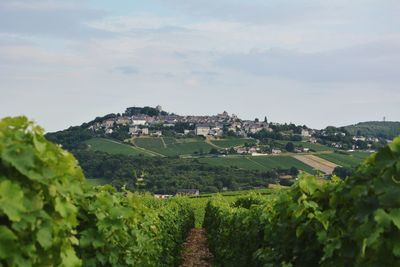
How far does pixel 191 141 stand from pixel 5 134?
118715 millimetres

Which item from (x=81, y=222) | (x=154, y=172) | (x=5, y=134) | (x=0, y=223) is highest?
(x=5, y=134)

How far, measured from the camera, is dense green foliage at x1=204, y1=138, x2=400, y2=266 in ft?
12.0

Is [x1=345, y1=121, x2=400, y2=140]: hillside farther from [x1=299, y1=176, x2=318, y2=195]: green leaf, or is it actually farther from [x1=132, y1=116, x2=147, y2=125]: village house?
[x1=299, y1=176, x2=318, y2=195]: green leaf

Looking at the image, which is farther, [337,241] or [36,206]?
[337,241]

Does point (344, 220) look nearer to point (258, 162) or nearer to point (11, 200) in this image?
point (11, 200)

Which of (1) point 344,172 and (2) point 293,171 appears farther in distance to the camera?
(2) point 293,171

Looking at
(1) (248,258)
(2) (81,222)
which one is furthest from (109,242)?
(1) (248,258)

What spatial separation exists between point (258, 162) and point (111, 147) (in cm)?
2815

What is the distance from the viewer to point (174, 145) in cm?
11762

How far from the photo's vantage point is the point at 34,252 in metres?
3.50

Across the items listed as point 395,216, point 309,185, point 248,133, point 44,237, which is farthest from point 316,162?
point 44,237

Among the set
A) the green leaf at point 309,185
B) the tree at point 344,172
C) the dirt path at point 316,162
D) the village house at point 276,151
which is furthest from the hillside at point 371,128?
the green leaf at point 309,185

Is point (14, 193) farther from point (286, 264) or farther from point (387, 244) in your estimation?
point (286, 264)

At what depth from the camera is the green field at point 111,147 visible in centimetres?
9936
